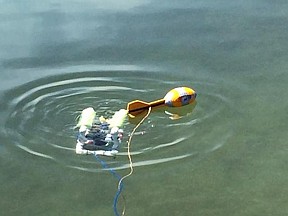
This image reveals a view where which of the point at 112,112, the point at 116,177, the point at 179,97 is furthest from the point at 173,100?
the point at 116,177

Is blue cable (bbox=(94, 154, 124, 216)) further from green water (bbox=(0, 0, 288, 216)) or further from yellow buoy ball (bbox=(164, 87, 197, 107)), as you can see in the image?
yellow buoy ball (bbox=(164, 87, 197, 107))

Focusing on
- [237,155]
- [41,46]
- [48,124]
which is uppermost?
[41,46]

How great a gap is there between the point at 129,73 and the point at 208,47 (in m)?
0.84

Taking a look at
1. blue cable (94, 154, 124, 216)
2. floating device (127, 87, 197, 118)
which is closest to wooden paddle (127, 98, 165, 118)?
floating device (127, 87, 197, 118)

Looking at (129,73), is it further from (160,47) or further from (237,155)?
(237,155)

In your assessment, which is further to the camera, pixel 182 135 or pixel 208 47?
pixel 208 47

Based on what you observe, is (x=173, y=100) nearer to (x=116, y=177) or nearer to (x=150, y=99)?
(x=150, y=99)

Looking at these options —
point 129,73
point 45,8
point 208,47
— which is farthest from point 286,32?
point 45,8

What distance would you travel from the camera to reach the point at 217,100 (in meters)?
4.55

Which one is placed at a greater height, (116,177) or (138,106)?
(138,106)

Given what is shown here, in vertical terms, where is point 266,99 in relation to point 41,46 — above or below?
below

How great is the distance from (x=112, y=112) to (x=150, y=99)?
1.09 feet

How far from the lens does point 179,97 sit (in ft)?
14.5

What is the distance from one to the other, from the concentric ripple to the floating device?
0.06m
